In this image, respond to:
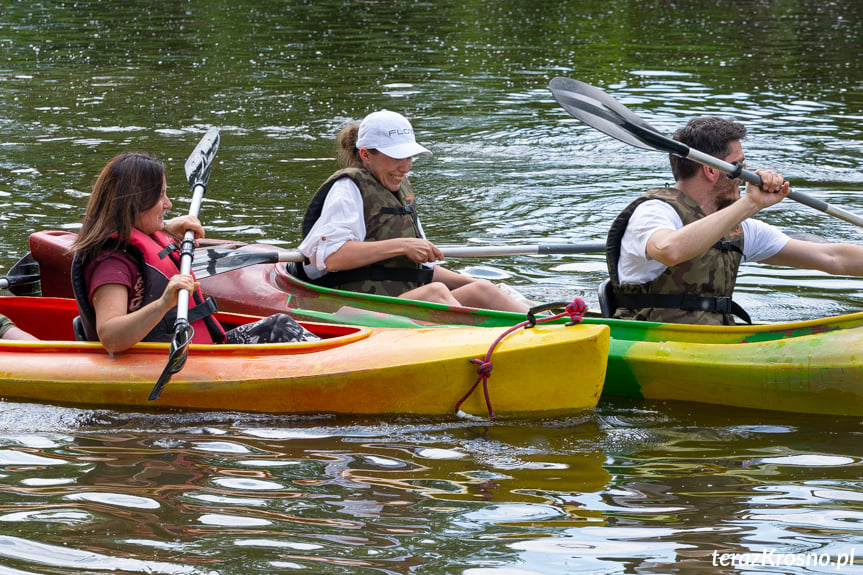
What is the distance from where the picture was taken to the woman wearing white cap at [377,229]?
4938 millimetres

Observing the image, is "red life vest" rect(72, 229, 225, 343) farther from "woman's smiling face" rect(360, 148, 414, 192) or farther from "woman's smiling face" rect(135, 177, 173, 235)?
"woman's smiling face" rect(360, 148, 414, 192)

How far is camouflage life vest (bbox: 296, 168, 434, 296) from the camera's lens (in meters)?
5.04

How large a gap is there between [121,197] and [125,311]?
0.42 metres

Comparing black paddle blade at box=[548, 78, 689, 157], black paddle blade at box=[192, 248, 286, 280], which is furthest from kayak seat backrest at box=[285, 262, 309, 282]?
black paddle blade at box=[548, 78, 689, 157]

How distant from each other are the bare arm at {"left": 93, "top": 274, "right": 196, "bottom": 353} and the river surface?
1.20 ft

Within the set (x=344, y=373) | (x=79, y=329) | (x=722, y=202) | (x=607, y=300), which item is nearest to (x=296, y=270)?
(x=79, y=329)

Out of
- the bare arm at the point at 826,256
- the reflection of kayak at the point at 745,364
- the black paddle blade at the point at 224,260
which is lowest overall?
the reflection of kayak at the point at 745,364

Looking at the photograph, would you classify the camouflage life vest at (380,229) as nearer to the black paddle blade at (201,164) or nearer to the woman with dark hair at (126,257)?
the black paddle blade at (201,164)

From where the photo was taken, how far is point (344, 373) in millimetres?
4215

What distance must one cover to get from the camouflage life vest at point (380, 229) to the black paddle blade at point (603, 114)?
0.90 meters

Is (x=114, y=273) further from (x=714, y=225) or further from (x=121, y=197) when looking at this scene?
(x=714, y=225)

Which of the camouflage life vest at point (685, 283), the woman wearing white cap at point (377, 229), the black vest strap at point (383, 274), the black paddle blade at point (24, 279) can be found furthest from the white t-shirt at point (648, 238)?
the black paddle blade at point (24, 279)

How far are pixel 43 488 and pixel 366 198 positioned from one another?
2049mm

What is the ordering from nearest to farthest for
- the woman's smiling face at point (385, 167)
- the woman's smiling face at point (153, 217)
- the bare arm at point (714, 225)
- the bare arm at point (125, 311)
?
the bare arm at point (714, 225)
the bare arm at point (125, 311)
the woman's smiling face at point (153, 217)
the woman's smiling face at point (385, 167)
